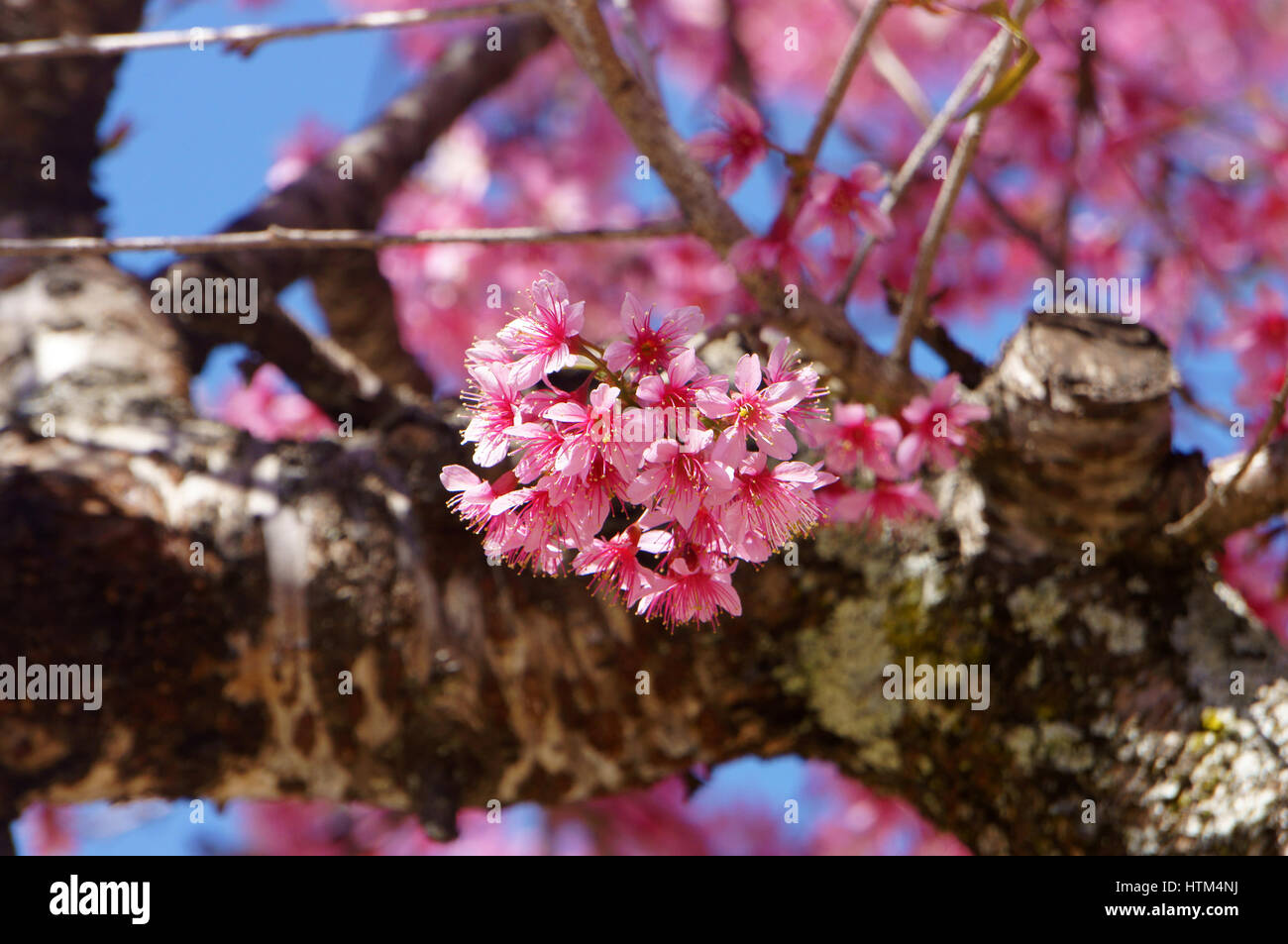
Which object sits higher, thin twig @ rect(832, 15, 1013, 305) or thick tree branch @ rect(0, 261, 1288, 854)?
thin twig @ rect(832, 15, 1013, 305)

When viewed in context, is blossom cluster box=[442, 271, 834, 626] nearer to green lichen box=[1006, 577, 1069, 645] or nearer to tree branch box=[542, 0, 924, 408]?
tree branch box=[542, 0, 924, 408]

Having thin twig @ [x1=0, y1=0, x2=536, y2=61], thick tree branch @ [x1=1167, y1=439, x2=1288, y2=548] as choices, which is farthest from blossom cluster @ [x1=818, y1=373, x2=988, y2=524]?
thin twig @ [x1=0, y1=0, x2=536, y2=61]

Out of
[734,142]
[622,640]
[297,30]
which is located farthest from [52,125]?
[622,640]

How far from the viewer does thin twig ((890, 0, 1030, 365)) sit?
4.37 feet

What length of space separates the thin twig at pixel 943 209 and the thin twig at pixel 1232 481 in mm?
→ 445

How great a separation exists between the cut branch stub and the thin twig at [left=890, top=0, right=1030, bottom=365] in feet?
0.52

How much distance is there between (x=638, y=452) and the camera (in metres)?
0.93

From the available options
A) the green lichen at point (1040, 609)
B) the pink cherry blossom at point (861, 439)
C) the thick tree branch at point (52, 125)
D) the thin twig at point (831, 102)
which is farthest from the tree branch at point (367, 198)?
the green lichen at point (1040, 609)

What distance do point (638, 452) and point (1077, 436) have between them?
76cm

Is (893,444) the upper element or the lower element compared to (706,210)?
lower

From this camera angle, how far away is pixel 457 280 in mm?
4012

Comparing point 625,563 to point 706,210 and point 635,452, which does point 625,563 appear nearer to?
point 635,452
